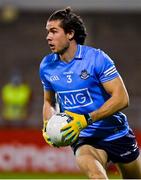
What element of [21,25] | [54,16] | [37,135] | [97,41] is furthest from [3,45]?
[54,16]

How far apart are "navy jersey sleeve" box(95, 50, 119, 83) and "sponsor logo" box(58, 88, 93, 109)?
9.1 inches

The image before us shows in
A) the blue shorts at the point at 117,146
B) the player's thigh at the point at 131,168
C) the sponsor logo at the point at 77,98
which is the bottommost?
the player's thigh at the point at 131,168

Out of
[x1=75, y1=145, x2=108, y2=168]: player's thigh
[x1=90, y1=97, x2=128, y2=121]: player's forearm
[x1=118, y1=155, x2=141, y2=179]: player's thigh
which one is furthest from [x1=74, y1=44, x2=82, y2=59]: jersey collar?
[x1=118, y1=155, x2=141, y2=179]: player's thigh

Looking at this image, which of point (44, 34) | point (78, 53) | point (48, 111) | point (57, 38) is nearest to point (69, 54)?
point (78, 53)

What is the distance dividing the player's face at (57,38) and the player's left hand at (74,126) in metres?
0.70

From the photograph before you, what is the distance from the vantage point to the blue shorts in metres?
7.28

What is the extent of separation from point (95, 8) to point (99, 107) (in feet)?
56.5

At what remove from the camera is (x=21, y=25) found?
25.1m

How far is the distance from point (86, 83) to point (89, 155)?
26.9 inches

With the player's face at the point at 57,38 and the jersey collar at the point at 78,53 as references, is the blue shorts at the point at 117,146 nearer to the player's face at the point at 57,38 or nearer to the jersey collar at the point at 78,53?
the jersey collar at the point at 78,53

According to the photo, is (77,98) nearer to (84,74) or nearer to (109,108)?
(84,74)

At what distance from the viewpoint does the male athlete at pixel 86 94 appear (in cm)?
691

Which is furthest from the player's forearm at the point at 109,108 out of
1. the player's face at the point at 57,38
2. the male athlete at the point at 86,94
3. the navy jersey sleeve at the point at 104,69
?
the player's face at the point at 57,38

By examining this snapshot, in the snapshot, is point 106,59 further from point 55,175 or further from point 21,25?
point 21,25
